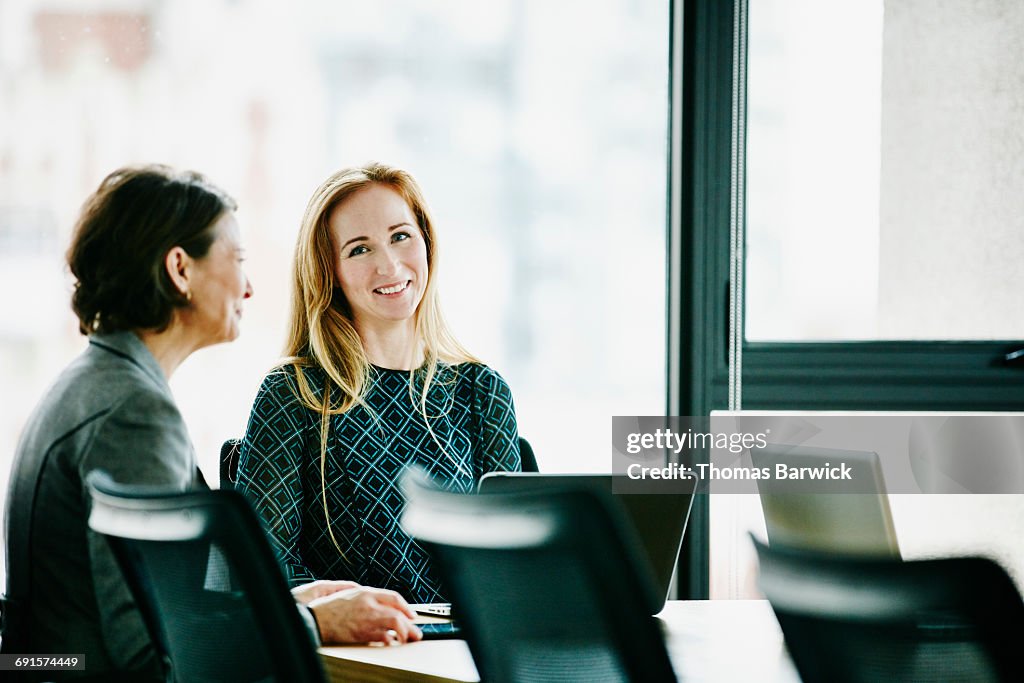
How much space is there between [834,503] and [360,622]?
2.73 ft

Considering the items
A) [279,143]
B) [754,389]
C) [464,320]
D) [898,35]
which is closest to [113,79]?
[279,143]

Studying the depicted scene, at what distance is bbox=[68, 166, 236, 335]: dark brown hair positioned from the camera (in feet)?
5.77

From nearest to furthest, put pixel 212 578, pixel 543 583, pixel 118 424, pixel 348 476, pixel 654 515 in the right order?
1. pixel 543 583
2. pixel 212 578
3. pixel 118 424
4. pixel 654 515
5. pixel 348 476

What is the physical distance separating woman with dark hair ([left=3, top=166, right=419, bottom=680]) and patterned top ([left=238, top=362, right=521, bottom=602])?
0.45 meters

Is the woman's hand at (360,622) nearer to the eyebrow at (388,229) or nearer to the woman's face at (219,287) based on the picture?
the woman's face at (219,287)

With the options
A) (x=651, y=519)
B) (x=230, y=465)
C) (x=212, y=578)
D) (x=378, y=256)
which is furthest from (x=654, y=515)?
(x=230, y=465)

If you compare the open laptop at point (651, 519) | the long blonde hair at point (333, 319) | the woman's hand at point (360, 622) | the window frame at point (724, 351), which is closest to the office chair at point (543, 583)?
the woman's hand at point (360, 622)

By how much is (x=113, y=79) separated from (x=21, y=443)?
2.19 meters

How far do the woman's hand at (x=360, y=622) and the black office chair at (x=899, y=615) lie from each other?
2.86 ft

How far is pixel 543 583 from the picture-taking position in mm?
1136

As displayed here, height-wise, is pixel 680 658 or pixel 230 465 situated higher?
pixel 230 465

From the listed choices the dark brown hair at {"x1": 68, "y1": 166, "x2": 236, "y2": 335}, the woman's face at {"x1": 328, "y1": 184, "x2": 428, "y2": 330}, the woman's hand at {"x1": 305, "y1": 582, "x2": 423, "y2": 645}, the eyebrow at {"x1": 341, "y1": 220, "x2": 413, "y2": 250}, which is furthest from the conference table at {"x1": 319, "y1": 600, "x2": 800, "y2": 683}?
the eyebrow at {"x1": 341, "y1": 220, "x2": 413, "y2": 250}

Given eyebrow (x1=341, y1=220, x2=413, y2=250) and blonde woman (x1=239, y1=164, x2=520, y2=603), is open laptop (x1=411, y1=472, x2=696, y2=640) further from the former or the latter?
eyebrow (x1=341, y1=220, x2=413, y2=250)

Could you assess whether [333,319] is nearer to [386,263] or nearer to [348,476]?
[386,263]
